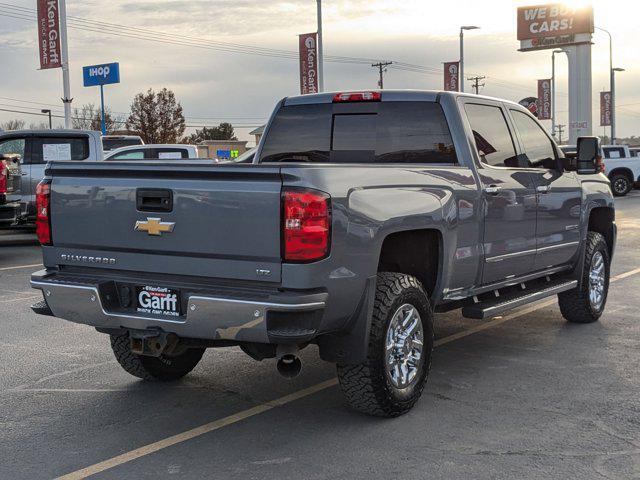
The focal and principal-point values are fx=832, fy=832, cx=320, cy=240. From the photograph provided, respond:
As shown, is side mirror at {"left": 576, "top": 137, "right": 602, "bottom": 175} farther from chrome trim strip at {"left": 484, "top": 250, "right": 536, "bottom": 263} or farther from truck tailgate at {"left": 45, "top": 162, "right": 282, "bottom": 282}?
truck tailgate at {"left": 45, "top": 162, "right": 282, "bottom": 282}

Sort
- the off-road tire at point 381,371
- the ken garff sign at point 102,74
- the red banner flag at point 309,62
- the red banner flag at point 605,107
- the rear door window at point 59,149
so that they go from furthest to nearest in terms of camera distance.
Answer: the red banner flag at point 605,107
the ken garff sign at point 102,74
the red banner flag at point 309,62
the rear door window at point 59,149
the off-road tire at point 381,371

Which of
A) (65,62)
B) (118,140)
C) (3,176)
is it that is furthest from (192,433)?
(65,62)

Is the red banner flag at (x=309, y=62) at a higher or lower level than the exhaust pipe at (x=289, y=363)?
higher

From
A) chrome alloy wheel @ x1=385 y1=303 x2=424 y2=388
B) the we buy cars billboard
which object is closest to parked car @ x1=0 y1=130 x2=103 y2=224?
chrome alloy wheel @ x1=385 y1=303 x2=424 y2=388

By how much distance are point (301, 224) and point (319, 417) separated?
4.52ft

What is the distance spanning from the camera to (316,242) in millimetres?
4227

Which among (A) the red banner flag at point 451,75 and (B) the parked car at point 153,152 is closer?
(B) the parked car at point 153,152

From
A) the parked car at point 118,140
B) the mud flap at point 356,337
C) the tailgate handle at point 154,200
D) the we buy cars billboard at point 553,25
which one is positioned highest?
the we buy cars billboard at point 553,25

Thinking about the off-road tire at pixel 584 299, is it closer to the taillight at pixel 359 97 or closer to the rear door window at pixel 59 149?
the taillight at pixel 359 97

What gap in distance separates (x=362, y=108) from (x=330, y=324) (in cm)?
231

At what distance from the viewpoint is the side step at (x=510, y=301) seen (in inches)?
227

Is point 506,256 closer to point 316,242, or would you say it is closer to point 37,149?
point 316,242

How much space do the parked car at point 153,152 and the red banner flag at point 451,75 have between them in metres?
32.4

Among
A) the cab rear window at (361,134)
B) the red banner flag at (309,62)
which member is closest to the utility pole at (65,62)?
the red banner flag at (309,62)
